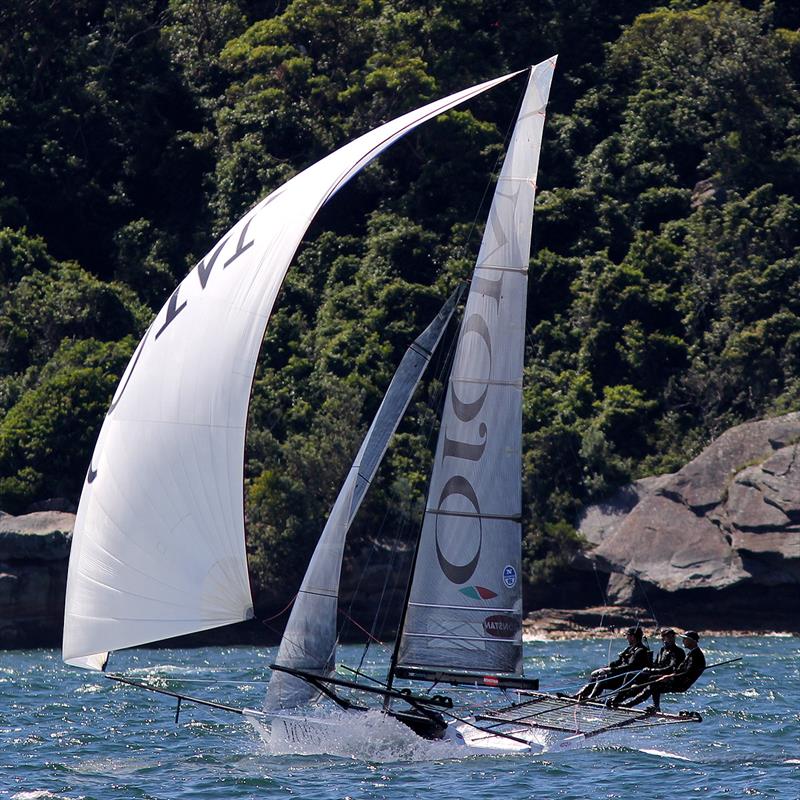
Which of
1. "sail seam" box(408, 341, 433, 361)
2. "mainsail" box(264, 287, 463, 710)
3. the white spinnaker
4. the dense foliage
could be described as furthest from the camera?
the dense foliage

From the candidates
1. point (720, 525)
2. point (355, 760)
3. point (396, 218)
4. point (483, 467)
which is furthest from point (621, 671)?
point (396, 218)

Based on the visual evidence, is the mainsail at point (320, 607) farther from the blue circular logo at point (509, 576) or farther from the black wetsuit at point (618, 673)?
the black wetsuit at point (618, 673)

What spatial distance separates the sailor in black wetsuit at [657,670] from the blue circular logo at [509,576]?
1.49 m

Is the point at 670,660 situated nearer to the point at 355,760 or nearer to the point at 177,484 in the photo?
the point at 355,760

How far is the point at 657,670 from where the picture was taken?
1602 cm

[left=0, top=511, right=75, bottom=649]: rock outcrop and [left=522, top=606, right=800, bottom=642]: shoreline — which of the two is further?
[left=522, top=606, right=800, bottom=642]: shoreline

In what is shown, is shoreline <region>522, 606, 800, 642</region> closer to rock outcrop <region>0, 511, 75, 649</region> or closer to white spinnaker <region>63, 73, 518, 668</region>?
rock outcrop <region>0, 511, 75, 649</region>

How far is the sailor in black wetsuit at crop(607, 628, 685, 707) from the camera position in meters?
15.9

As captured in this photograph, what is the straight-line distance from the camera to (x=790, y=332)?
40.2m

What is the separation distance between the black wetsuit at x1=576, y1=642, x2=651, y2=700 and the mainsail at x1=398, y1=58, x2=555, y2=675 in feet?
2.80

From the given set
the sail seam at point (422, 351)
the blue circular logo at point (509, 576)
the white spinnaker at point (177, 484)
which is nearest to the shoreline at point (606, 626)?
the blue circular logo at point (509, 576)

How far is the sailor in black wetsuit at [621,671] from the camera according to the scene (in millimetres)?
16078

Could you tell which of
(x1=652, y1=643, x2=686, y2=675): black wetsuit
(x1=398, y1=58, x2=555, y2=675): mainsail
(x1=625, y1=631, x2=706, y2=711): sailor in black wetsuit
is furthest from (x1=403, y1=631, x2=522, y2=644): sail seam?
(x1=652, y1=643, x2=686, y2=675): black wetsuit

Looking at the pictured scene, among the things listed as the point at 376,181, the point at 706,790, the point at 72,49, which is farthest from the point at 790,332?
the point at 706,790
